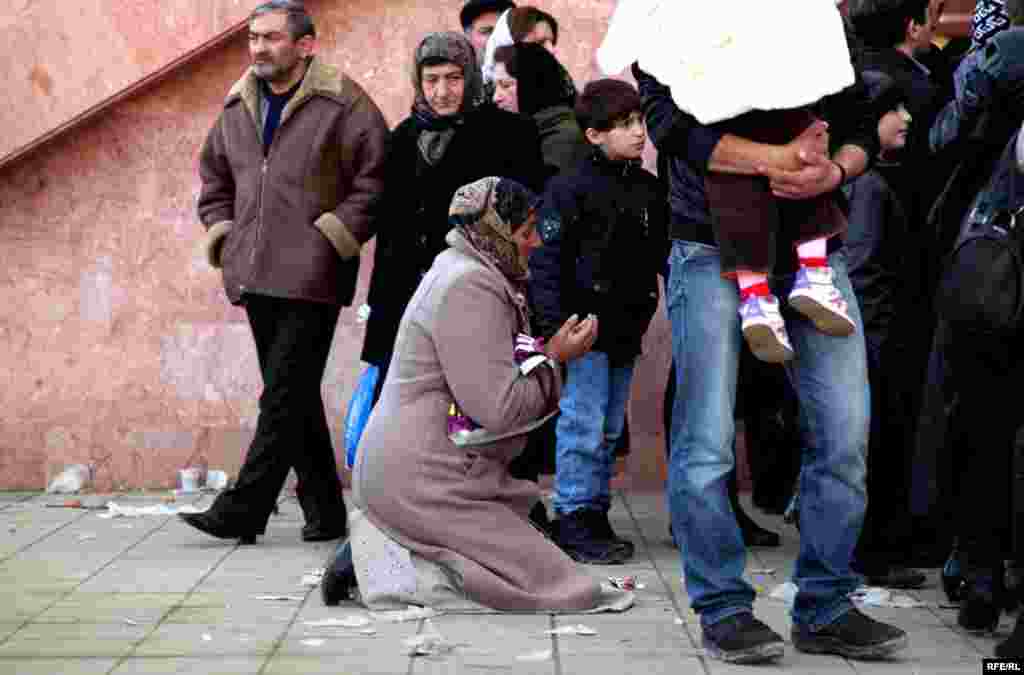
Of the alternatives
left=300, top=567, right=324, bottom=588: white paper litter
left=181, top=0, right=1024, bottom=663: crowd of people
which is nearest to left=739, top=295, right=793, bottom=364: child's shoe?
left=181, top=0, right=1024, bottom=663: crowd of people

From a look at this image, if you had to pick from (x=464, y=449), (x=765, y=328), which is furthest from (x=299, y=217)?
(x=765, y=328)

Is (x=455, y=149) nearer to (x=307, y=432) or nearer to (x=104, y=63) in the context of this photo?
(x=307, y=432)

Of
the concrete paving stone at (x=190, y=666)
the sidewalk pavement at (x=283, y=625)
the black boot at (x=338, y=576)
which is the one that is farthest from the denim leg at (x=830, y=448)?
the black boot at (x=338, y=576)

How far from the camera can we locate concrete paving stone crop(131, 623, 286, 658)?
19.4 feet

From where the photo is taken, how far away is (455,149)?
27.1 feet

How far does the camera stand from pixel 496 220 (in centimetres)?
682

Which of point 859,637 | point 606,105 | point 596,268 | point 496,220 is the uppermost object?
point 606,105

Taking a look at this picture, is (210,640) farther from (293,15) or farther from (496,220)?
(293,15)

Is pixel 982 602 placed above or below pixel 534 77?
below

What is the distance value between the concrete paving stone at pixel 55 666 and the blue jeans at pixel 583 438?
2.62 m

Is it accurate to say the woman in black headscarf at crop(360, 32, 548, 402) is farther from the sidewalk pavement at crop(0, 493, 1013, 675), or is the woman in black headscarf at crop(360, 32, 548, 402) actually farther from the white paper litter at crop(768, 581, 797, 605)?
the white paper litter at crop(768, 581, 797, 605)

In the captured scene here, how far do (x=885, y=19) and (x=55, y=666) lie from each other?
3.81 meters

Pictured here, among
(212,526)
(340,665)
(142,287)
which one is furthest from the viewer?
(142,287)

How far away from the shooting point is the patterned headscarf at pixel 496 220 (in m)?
6.83
